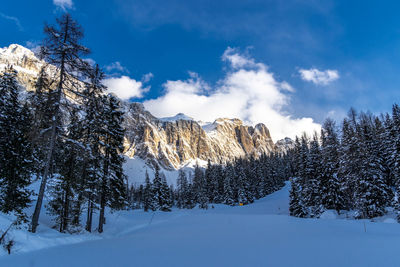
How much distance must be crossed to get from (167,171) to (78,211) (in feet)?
573

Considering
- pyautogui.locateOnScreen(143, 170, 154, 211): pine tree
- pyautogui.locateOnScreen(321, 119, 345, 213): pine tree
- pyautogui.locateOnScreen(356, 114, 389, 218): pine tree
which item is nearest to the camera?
pyautogui.locateOnScreen(356, 114, 389, 218): pine tree

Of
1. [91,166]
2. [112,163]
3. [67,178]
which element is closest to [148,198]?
[112,163]

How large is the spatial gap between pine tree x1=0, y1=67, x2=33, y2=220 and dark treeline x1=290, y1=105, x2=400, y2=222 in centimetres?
2884

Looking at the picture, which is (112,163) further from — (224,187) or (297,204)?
(224,187)

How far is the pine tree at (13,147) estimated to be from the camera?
14414 millimetres

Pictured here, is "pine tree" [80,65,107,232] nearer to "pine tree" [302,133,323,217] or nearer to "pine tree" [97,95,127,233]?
"pine tree" [97,95,127,233]

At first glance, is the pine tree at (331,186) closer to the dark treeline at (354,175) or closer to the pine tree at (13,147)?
the dark treeline at (354,175)

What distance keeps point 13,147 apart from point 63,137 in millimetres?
6213

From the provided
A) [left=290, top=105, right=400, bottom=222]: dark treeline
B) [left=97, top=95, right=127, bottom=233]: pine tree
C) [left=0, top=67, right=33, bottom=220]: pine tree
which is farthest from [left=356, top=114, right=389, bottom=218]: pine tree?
[left=0, top=67, right=33, bottom=220]: pine tree

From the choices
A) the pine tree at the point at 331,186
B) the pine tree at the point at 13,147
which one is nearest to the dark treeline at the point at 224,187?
the pine tree at the point at 331,186

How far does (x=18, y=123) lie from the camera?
16.5 metres

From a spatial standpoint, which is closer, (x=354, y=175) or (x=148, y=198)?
(x=354, y=175)

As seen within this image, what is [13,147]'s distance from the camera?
15547 mm

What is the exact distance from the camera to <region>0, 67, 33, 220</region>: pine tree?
14414mm
